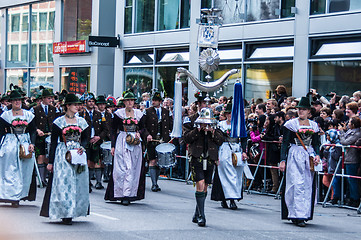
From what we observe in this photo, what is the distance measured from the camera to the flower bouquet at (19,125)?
1161 centimetres

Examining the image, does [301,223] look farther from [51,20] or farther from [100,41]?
[51,20]

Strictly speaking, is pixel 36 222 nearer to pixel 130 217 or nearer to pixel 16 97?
pixel 130 217

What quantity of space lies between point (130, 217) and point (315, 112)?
228 inches

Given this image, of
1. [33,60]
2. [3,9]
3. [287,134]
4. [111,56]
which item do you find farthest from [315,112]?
[3,9]

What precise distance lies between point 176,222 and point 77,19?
955 inches

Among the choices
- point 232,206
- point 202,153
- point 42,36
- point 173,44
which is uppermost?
point 42,36

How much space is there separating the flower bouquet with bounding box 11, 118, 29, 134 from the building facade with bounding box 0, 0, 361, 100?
10.5 ft

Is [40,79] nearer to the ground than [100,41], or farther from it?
nearer to the ground

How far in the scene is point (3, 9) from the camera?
41.8m

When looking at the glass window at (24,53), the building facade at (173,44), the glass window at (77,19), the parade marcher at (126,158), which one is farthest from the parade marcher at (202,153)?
the glass window at (24,53)

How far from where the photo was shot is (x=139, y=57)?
27.5m


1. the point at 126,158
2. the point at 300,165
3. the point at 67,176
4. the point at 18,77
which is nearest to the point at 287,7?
the point at 126,158

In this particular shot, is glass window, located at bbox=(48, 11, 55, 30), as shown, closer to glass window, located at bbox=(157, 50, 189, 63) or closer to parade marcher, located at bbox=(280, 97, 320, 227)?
glass window, located at bbox=(157, 50, 189, 63)

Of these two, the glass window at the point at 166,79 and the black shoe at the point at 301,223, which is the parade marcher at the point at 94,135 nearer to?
the black shoe at the point at 301,223
